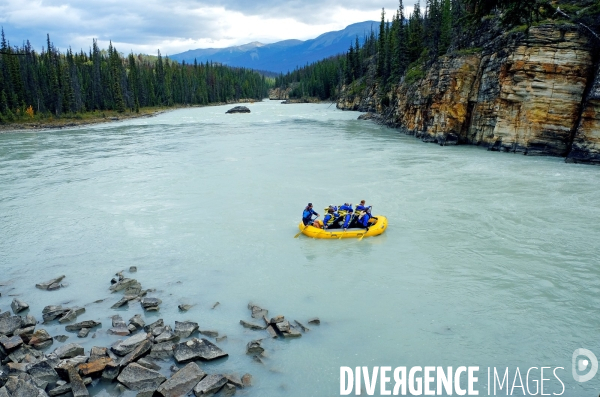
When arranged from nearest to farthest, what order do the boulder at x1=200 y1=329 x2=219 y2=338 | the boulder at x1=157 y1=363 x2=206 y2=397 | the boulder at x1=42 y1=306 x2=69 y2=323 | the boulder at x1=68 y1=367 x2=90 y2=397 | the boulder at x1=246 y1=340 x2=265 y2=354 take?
the boulder at x1=68 y1=367 x2=90 y2=397
the boulder at x1=157 y1=363 x2=206 y2=397
the boulder at x1=246 y1=340 x2=265 y2=354
the boulder at x1=200 y1=329 x2=219 y2=338
the boulder at x1=42 y1=306 x2=69 y2=323

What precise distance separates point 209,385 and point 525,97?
29740 mm

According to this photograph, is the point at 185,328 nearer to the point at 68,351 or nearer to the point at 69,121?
the point at 68,351

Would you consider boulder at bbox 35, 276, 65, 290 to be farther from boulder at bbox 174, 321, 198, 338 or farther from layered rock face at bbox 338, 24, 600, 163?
layered rock face at bbox 338, 24, 600, 163

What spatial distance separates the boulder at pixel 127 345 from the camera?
8.69 meters

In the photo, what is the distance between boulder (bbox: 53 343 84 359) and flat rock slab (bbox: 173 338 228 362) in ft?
6.49

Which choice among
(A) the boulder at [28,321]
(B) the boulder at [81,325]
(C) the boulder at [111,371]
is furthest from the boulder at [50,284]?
(C) the boulder at [111,371]

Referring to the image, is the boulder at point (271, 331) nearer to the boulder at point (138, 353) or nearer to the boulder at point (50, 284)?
the boulder at point (138, 353)

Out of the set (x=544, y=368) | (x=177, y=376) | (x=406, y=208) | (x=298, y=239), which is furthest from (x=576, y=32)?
(x=177, y=376)

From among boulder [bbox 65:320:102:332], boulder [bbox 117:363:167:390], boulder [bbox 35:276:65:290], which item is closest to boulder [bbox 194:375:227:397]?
boulder [bbox 117:363:167:390]

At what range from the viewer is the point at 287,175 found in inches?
1025

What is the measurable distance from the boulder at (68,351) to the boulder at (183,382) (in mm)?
2369

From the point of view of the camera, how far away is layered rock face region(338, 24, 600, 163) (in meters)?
27.1

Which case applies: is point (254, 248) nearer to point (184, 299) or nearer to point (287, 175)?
point (184, 299)

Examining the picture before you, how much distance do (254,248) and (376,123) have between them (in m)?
46.1
